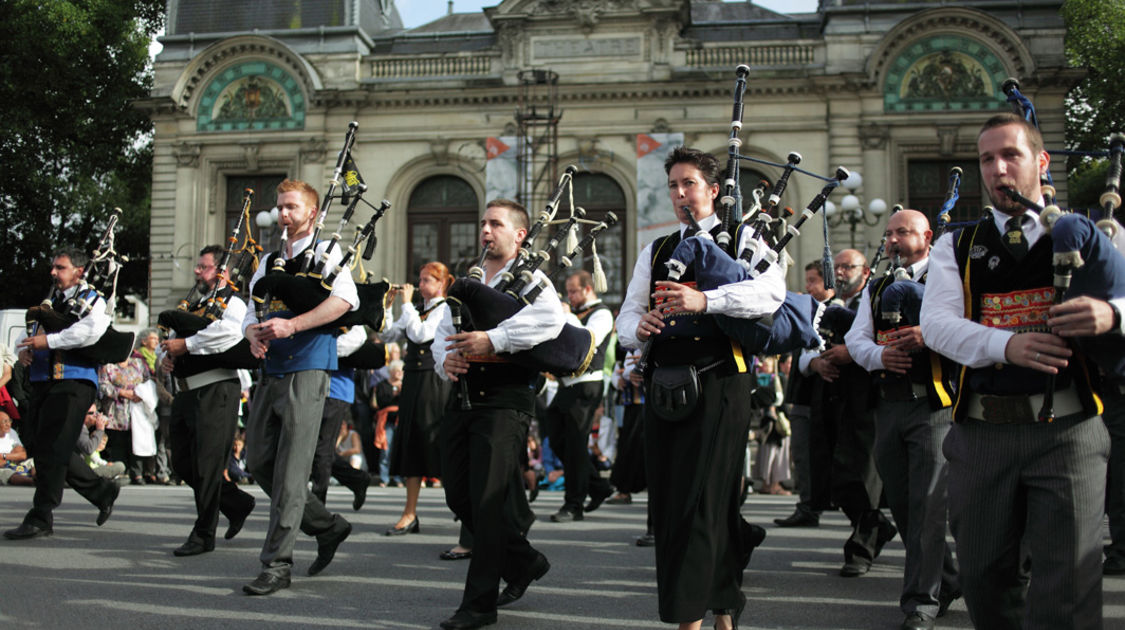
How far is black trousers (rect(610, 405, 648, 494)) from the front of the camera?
9.84m

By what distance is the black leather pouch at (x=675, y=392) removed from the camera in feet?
14.8

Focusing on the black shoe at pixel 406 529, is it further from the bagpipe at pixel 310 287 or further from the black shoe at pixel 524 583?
the black shoe at pixel 524 583

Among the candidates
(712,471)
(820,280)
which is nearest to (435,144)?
(820,280)

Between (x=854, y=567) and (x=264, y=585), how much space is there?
12.4 ft

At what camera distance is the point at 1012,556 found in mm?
3537

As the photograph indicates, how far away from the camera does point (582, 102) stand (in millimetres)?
27547

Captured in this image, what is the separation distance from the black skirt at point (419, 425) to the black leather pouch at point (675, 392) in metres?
4.46

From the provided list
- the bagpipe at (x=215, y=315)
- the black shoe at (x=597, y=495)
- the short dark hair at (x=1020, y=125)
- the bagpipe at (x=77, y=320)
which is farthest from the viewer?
the black shoe at (x=597, y=495)

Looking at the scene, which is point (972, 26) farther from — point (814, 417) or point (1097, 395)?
point (1097, 395)

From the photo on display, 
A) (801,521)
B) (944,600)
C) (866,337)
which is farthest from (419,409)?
(944,600)

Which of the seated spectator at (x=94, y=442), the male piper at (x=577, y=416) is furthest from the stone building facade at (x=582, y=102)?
the male piper at (x=577, y=416)

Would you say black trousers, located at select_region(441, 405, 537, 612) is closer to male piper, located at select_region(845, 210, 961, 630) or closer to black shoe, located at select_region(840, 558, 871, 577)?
male piper, located at select_region(845, 210, 961, 630)

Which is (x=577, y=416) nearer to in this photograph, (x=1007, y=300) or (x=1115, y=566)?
(x=1115, y=566)

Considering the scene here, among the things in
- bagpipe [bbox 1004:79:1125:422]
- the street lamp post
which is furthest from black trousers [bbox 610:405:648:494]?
the street lamp post
